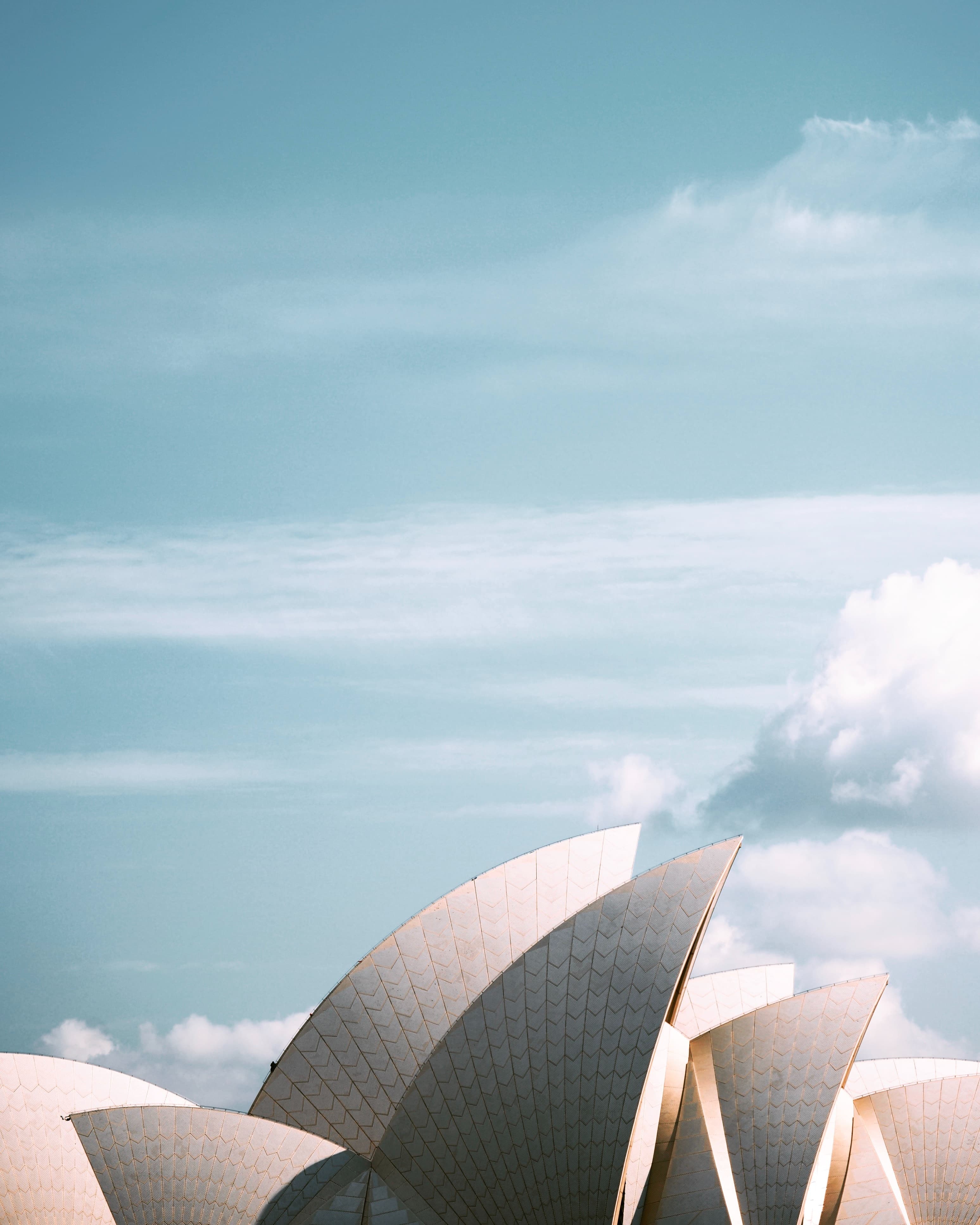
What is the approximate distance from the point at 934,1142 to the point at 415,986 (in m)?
13.5

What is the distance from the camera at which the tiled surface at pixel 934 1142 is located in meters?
31.7

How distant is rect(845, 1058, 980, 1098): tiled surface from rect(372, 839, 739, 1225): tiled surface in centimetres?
1419

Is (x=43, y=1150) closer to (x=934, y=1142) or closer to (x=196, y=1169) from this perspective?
(x=196, y=1169)

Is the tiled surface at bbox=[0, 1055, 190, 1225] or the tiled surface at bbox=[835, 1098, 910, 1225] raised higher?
the tiled surface at bbox=[0, 1055, 190, 1225]

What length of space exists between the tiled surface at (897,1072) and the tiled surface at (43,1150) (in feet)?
71.7

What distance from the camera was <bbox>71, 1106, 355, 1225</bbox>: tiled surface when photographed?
28.7 metres

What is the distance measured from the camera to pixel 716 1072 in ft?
95.3

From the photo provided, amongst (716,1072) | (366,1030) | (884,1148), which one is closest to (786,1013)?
(716,1072)

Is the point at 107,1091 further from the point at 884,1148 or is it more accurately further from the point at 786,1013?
the point at 884,1148

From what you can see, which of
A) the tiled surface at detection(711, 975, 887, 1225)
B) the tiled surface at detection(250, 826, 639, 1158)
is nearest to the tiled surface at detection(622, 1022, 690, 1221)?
the tiled surface at detection(711, 975, 887, 1225)

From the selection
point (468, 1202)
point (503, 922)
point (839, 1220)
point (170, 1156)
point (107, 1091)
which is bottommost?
point (839, 1220)

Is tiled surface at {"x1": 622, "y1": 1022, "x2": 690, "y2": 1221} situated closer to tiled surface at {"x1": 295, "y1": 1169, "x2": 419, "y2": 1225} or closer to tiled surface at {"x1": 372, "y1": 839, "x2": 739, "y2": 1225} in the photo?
tiled surface at {"x1": 372, "y1": 839, "x2": 739, "y2": 1225}

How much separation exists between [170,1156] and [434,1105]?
597cm

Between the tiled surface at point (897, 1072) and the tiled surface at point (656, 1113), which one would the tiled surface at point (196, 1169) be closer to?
the tiled surface at point (656, 1113)
